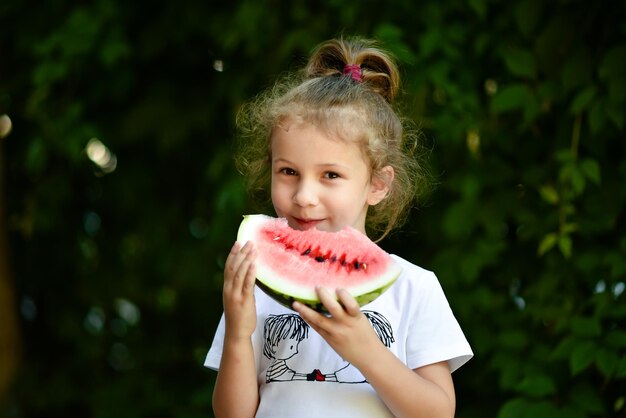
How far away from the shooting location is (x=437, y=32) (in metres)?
2.97

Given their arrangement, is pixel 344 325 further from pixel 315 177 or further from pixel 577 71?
pixel 577 71

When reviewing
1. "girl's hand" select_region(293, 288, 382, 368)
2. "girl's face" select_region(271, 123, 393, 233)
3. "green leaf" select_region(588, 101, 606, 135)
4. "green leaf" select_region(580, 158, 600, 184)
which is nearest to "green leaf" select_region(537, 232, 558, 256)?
"green leaf" select_region(580, 158, 600, 184)

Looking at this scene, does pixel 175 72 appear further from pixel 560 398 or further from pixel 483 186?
pixel 560 398

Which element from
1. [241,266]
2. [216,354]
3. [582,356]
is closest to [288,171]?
[241,266]

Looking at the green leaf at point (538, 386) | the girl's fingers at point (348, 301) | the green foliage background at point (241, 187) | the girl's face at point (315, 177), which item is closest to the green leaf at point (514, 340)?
the green foliage background at point (241, 187)

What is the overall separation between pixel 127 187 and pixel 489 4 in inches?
71.2

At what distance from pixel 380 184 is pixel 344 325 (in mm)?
455

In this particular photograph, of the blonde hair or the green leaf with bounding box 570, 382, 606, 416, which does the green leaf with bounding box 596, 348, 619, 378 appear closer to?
the green leaf with bounding box 570, 382, 606, 416

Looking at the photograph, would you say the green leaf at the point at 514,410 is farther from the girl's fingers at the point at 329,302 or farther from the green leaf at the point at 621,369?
the girl's fingers at the point at 329,302

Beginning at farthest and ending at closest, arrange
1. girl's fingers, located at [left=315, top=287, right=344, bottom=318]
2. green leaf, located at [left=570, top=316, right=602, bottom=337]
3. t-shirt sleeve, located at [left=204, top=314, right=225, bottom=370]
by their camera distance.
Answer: green leaf, located at [left=570, top=316, right=602, bottom=337], t-shirt sleeve, located at [left=204, top=314, right=225, bottom=370], girl's fingers, located at [left=315, top=287, right=344, bottom=318]

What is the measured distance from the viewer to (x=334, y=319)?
161cm

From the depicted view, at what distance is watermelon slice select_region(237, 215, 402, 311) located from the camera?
1.69 meters

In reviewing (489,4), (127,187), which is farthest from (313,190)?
(127,187)

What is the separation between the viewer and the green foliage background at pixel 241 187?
2807 millimetres
